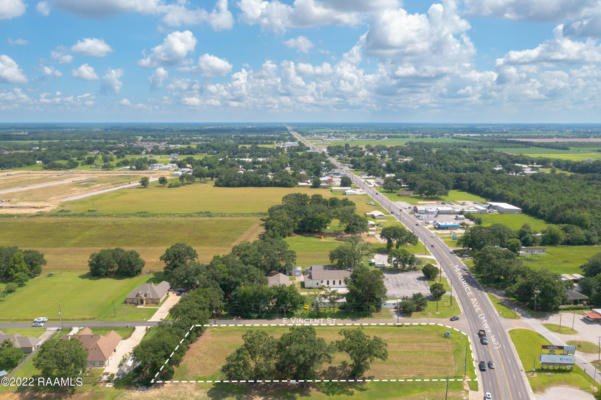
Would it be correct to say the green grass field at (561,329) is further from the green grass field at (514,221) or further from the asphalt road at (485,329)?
the green grass field at (514,221)

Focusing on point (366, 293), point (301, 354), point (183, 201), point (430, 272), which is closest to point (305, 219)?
point (430, 272)

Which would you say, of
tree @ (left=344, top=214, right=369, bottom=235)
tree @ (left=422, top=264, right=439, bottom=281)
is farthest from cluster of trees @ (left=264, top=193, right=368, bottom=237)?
tree @ (left=422, top=264, right=439, bottom=281)

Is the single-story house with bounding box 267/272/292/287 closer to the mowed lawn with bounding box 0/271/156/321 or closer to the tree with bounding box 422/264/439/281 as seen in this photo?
the mowed lawn with bounding box 0/271/156/321

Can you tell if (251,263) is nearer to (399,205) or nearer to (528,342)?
(528,342)

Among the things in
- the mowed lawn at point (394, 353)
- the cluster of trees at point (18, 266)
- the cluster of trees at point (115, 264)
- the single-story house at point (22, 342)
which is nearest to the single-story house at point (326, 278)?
the mowed lawn at point (394, 353)

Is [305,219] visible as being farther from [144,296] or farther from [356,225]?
[144,296]
